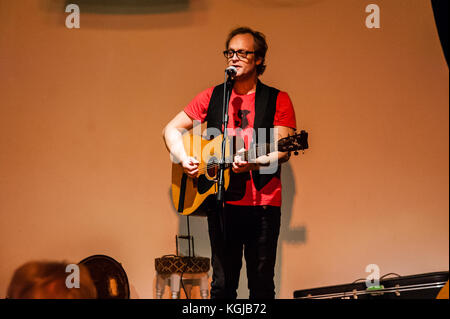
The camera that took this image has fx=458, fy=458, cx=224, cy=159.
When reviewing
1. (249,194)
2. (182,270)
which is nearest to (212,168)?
(249,194)

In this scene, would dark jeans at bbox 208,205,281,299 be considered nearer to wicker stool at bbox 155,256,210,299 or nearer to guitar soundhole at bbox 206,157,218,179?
guitar soundhole at bbox 206,157,218,179

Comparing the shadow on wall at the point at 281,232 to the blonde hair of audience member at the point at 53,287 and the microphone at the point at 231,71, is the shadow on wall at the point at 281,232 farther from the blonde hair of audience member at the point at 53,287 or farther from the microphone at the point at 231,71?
the microphone at the point at 231,71

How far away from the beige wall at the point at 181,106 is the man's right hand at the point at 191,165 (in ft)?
3.27

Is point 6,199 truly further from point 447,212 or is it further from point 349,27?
point 447,212

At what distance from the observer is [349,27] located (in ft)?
11.3

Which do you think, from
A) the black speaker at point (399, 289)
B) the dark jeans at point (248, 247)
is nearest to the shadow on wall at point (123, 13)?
the dark jeans at point (248, 247)

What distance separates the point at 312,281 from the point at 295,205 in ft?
1.89

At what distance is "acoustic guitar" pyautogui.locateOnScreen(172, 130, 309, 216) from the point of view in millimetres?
2472

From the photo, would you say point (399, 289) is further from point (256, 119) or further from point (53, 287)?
point (53, 287)

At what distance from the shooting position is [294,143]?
2.40 meters

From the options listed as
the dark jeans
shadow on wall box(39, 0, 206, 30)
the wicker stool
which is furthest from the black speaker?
shadow on wall box(39, 0, 206, 30)

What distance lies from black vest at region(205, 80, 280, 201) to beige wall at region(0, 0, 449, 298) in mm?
826

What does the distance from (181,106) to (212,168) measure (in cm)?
111

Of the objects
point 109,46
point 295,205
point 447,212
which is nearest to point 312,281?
point 295,205
